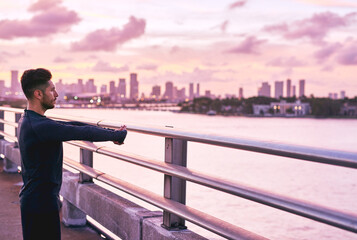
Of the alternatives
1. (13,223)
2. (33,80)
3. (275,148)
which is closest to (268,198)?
(275,148)

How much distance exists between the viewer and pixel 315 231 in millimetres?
51281

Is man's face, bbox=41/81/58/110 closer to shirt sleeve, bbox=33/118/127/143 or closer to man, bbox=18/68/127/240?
man, bbox=18/68/127/240

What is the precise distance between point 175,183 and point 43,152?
982 mm

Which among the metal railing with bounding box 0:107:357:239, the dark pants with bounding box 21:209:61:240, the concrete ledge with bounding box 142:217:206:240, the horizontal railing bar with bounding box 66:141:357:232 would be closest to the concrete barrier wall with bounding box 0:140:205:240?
the concrete ledge with bounding box 142:217:206:240

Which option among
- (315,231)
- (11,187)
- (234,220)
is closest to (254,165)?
(315,231)

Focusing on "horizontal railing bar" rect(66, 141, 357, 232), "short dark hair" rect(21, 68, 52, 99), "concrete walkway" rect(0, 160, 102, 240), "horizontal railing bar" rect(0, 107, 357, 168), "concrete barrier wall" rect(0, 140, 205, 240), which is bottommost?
"concrete walkway" rect(0, 160, 102, 240)

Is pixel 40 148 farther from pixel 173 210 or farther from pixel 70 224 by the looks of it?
pixel 70 224

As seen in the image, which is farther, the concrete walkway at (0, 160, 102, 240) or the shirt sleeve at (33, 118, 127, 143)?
the concrete walkway at (0, 160, 102, 240)

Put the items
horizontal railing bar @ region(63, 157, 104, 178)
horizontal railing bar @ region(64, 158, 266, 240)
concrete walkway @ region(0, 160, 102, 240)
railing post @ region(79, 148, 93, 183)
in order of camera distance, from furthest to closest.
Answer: railing post @ region(79, 148, 93, 183)
concrete walkway @ region(0, 160, 102, 240)
horizontal railing bar @ region(63, 157, 104, 178)
horizontal railing bar @ region(64, 158, 266, 240)

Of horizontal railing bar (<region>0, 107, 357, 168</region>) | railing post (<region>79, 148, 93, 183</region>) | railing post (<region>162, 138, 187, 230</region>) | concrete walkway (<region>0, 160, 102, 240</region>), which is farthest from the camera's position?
railing post (<region>79, 148, 93, 183</region>)

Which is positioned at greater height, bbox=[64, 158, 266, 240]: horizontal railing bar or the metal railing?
the metal railing

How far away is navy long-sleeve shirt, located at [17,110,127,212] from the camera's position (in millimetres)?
2775

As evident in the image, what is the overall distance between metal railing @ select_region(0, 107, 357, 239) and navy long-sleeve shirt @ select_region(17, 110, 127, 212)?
22.9 inches

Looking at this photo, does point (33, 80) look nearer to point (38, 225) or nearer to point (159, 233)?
point (38, 225)
